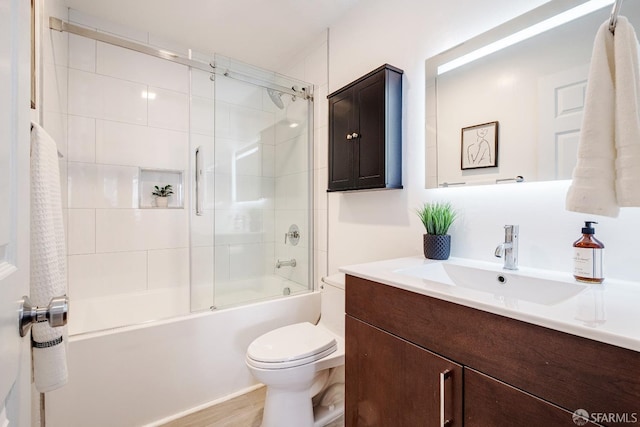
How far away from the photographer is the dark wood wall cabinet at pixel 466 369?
534 mm

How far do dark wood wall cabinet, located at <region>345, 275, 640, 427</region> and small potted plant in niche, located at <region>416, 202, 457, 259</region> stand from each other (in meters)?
0.44

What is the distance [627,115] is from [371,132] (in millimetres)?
993

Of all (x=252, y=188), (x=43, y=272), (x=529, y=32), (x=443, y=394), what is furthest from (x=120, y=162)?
(x=529, y=32)

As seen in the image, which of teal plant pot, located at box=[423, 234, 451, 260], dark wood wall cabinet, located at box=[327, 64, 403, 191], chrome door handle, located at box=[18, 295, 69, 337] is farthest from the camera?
dark wood wall cabinet, located at box=[327, 64, 403, 191]

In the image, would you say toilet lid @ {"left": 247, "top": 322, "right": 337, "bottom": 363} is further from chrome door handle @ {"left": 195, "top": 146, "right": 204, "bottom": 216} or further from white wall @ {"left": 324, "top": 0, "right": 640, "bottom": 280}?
chrome door handle @ {"left": 195, "top": 146, "right": 204, "bottom": 216}

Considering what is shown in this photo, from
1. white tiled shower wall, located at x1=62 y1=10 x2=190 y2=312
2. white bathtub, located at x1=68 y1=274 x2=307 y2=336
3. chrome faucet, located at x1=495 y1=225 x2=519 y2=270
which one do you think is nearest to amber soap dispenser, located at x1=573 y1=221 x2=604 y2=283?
chrome faucet, located at x1=495 y1=225 x2=519 y2=270

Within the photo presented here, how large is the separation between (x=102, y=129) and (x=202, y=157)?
737 mm

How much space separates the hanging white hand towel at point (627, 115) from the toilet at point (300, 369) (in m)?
1.15

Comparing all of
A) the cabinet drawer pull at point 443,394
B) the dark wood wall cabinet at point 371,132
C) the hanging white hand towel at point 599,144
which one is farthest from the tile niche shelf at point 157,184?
the hanging white hand towel at point 599,144

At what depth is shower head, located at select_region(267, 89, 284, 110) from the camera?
2.23m

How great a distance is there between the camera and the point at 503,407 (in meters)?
0.66

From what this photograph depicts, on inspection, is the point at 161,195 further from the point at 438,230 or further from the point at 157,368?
the point at 438,230

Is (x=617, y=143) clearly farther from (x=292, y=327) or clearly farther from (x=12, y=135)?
(x=292, y=327)

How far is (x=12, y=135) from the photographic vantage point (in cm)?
46
